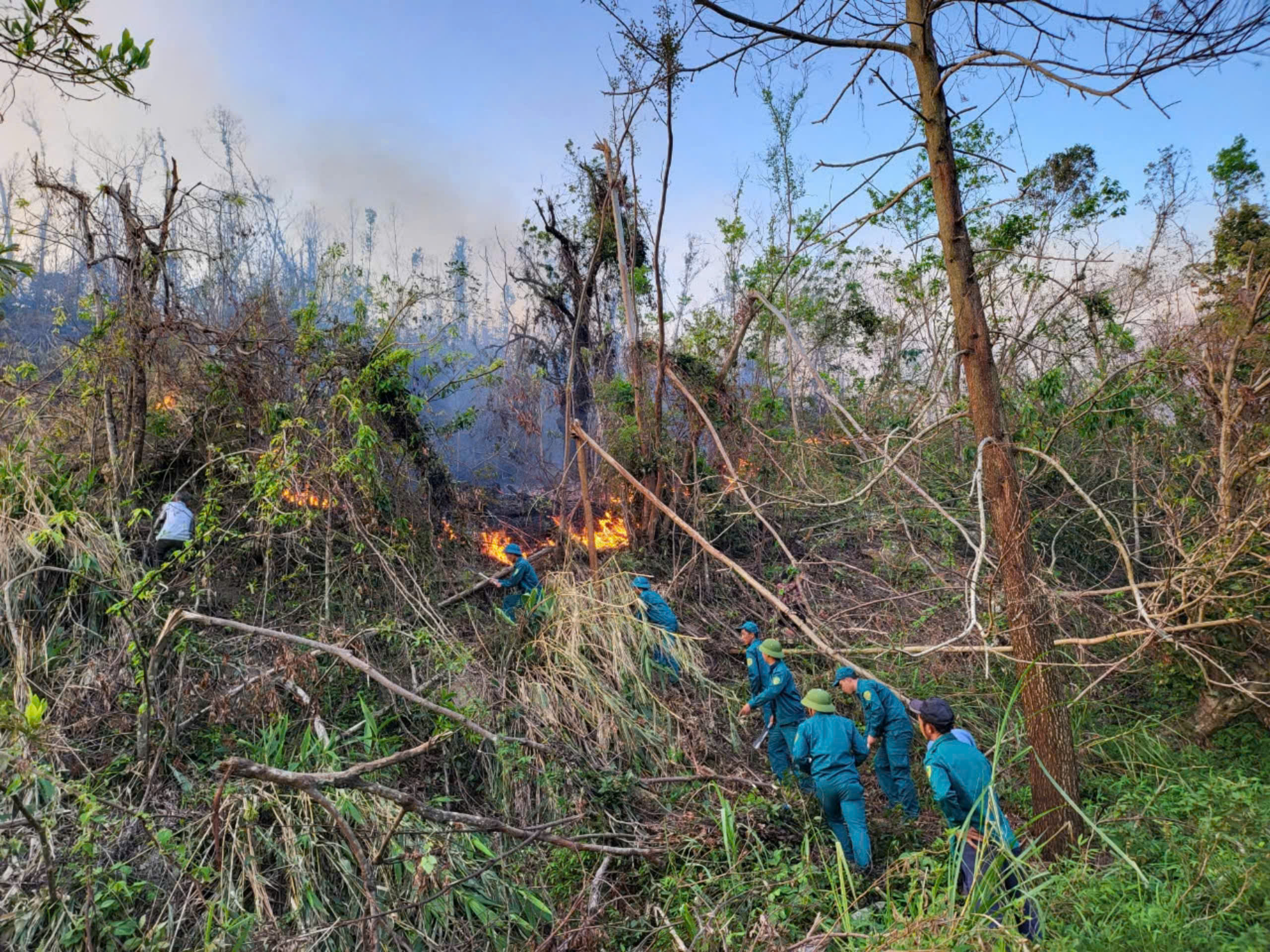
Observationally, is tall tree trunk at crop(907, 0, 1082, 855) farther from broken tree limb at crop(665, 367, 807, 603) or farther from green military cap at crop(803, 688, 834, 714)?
broken tree limb at crop(665, 367, 807, 603)

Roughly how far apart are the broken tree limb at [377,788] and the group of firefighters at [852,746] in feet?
4.76

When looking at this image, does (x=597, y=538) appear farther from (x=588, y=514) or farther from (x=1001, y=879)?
(x=1001, y=879)

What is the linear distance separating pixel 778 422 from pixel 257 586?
7.53 meters

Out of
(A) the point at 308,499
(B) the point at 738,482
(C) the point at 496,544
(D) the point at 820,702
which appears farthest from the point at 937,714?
(C) the point at 496,544

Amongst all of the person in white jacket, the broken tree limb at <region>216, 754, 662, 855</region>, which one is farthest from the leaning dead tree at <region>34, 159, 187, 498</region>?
the broken tree limb at <region>216, 754, 662, 855</region>

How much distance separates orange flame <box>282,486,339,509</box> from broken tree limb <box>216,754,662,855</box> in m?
3.03

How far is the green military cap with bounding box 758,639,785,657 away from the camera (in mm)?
5473

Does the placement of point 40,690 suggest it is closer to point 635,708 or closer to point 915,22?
point 635,708

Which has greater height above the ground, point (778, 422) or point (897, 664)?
point (778, 422)

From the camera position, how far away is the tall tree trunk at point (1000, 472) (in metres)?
3.50

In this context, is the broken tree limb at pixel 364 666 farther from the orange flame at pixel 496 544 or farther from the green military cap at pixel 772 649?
the orange flame at pixel 496 544

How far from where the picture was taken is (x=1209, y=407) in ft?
15.9

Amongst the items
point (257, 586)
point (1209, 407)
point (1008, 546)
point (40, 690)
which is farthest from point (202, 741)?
point (1209, 407)

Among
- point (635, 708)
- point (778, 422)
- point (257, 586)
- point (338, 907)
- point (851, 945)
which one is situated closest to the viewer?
point (851, 945)
